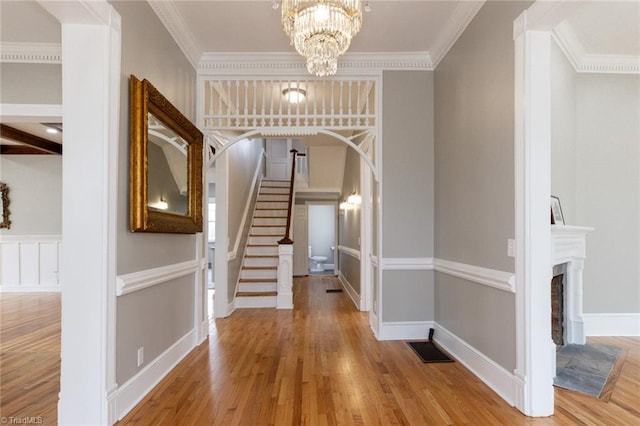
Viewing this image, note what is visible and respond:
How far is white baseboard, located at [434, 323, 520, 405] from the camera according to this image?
2275 millimetres

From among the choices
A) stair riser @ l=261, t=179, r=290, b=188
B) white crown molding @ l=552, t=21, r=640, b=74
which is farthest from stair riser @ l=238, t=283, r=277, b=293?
white crown molding @ l=552, t=21, r=640, b=74

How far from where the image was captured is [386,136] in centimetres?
362

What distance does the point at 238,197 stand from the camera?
5.88 metres

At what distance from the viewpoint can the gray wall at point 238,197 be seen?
5.11m

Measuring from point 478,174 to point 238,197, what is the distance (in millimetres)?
4141

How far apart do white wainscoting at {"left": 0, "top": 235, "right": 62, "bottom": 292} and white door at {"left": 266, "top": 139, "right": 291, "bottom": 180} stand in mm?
5301

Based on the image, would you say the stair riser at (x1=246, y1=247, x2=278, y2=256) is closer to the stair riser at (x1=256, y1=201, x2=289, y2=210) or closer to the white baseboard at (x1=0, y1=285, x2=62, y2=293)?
the stair riser at (x1=256, y1=201, x2=289, y2=210)

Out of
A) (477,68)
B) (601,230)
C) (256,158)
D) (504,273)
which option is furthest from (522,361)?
(256,158)

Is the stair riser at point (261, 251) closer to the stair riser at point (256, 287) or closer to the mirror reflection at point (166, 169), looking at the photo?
the stair riser at point (256, 287)

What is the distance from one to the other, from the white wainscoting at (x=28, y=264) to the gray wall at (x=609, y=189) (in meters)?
8.44

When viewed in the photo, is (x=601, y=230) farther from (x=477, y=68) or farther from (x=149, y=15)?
(x=149, y=15)

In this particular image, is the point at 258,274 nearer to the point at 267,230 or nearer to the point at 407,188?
the point at 267,230

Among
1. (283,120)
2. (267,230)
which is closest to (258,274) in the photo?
(267,230)

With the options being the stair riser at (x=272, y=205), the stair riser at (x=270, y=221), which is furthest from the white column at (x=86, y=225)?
the stair riser at (x=272, y=205)
